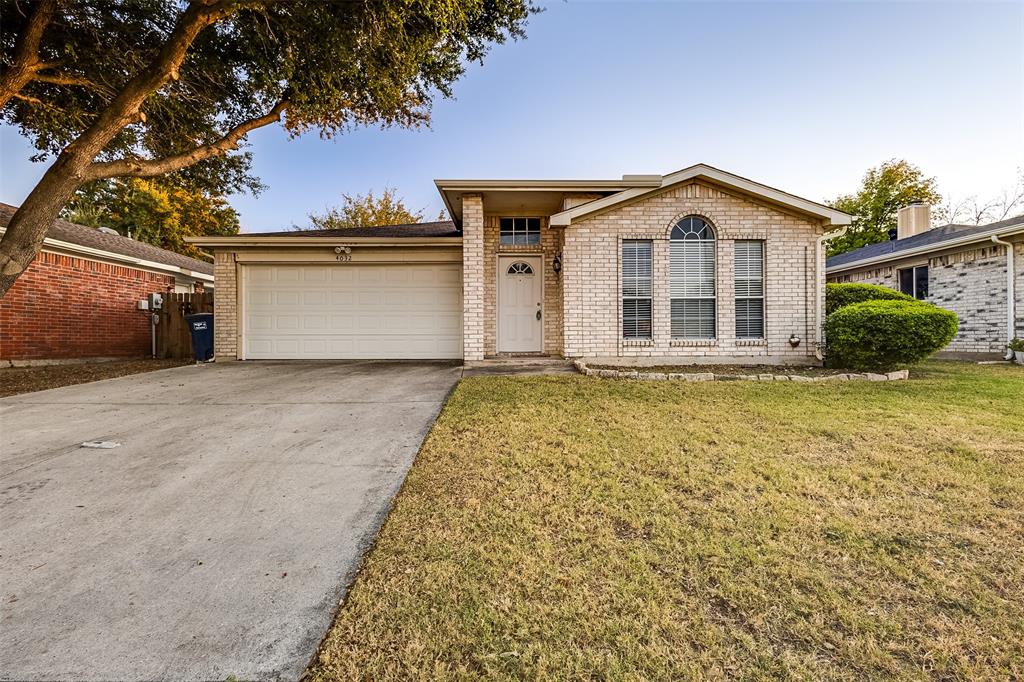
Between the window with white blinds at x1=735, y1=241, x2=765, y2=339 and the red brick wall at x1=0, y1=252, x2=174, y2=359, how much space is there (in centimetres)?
1461

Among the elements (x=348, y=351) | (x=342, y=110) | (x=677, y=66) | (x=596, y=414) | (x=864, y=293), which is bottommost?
(x=596, y=414)

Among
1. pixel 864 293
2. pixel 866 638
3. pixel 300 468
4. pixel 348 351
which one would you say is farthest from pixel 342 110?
pixel 864 293

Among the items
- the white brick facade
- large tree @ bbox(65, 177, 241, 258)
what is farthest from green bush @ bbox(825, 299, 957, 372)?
large tree @ bbox(65, 177, 241, 258)

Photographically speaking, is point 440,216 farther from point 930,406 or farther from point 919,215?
point 930,406

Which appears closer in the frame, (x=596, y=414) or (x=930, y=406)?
(x=596, y=414)

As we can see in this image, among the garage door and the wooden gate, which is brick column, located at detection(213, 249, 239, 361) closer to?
the garage door

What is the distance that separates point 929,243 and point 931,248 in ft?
1.31

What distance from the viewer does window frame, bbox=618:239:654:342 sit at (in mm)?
8250

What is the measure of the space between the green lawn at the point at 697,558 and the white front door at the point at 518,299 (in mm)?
5264

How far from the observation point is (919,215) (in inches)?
603

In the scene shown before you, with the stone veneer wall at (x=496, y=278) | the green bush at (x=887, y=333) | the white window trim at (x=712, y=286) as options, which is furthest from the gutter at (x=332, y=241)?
the green bush at (x=887, y=333)

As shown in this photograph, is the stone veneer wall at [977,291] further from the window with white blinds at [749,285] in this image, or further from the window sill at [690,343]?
the window sill at [690,343]

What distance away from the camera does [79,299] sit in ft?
33.8

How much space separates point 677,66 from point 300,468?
12.9 metres
